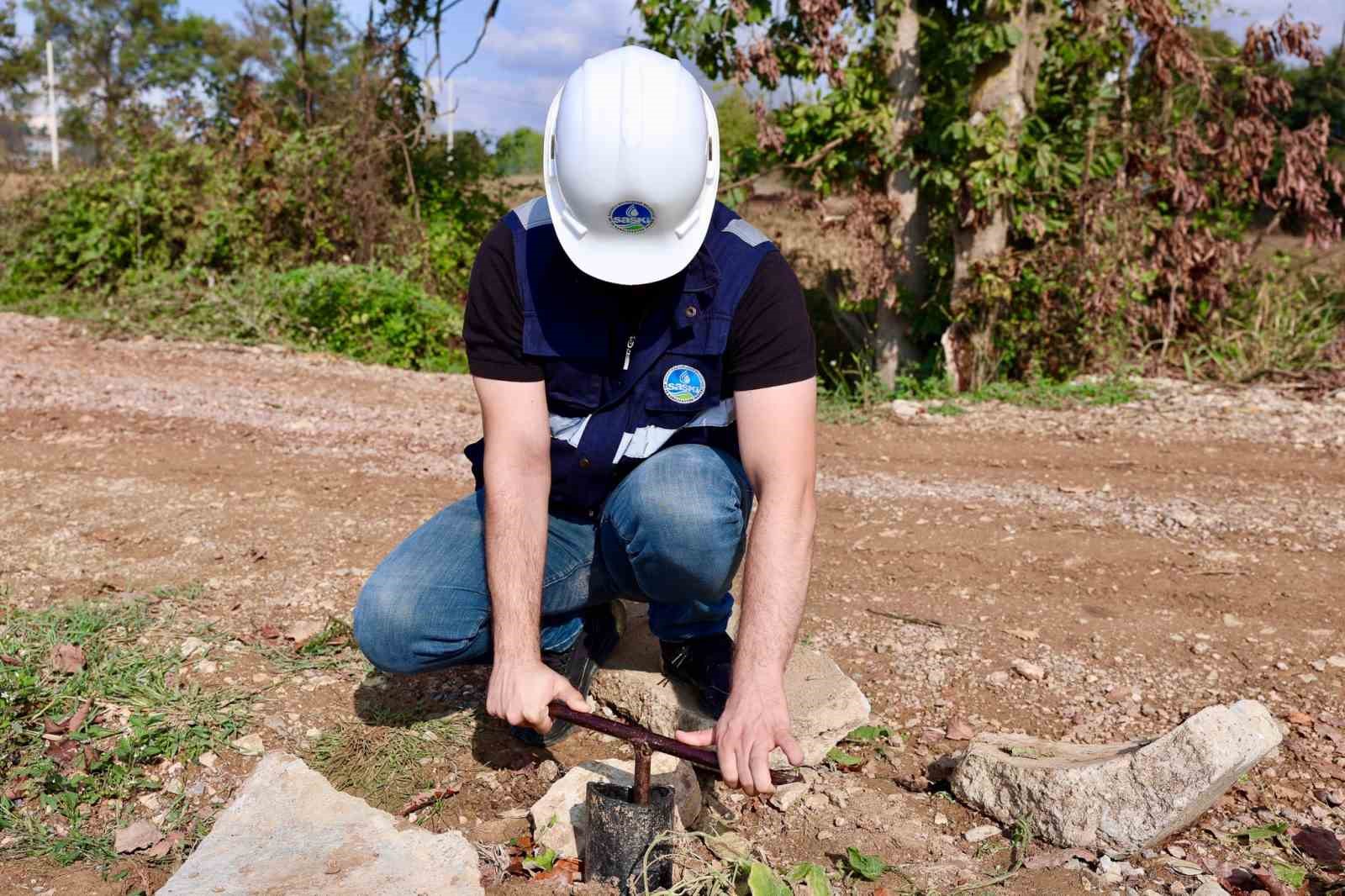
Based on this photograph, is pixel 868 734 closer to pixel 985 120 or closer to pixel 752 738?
pixel 752 738

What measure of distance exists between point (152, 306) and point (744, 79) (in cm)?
435

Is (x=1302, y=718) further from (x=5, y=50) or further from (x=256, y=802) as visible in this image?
(x=5, y=50)

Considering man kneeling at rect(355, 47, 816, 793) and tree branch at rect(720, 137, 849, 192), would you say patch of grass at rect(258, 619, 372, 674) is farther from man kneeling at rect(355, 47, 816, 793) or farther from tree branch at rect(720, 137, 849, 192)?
tree branch at rect(720, 137, 849, 192)

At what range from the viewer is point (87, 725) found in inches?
96.4

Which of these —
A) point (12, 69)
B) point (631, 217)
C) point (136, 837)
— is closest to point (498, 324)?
point (631, 217)

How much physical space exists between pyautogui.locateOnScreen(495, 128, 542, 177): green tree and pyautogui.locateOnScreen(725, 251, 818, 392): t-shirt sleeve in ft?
22.7

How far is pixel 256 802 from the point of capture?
6.81 feet

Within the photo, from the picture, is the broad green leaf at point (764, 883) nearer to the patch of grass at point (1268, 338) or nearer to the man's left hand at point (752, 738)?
the man's left hand at point (752, 738)

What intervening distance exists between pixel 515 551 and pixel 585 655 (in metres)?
0.53

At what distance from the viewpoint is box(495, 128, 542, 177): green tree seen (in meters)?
8.91

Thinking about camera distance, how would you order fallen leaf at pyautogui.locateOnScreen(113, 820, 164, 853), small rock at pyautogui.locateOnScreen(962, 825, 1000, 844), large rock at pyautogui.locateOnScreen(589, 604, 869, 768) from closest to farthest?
fallen leaf at pyautogui.locateOnScreen(113, 820, 164, 853) < small rock at pyautogui.locateOnScreen(962, 825, 1000, 844) < large rock at pyautogui.locateOnScreen(589, 604, 869, 768)

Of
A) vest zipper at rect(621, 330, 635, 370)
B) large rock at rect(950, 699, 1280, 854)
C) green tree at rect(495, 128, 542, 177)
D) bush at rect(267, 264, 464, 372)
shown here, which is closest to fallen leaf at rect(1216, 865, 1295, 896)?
large rock at rect(950, 699, 1280, 854)

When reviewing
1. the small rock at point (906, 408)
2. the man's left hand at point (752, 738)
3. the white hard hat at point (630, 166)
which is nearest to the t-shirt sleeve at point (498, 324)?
the white hard hat at point (630, 166)

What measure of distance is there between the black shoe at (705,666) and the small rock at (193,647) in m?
1.19
